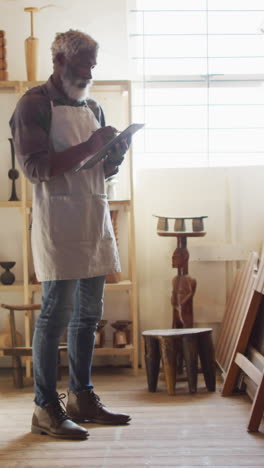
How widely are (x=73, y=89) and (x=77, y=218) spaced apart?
1.74 ft

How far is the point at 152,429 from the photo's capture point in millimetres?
2934

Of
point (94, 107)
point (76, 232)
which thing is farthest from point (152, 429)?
point (94, 107)

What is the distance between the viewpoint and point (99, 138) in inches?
108

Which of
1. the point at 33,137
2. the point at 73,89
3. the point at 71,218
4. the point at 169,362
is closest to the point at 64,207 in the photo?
the point at 71,218

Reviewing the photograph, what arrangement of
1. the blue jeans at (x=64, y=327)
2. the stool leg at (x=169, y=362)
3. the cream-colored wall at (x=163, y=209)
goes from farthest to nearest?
1. the cream-colored wall at (x=163, y=209)
2. the stool leg at (x=169, y=362)
3. the blue jeans at (x=64, y=327)

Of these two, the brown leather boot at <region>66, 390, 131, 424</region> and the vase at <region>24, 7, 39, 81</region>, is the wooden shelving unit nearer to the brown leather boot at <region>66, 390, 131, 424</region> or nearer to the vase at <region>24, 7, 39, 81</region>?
the vase at <region>24, 7, 39, 81</region>

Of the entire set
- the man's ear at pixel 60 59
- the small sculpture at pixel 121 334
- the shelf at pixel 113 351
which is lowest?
the shelf at pixel 113 351

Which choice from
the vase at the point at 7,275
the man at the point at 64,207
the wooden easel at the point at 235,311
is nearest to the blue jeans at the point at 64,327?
the man at the point at 64,207

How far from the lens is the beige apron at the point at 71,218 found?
2840mm

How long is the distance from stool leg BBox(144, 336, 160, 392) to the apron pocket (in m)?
0.92

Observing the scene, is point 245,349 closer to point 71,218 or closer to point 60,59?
point 71,218

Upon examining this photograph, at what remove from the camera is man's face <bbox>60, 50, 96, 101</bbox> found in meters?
2.81

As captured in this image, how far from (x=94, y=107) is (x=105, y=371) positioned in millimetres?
1799

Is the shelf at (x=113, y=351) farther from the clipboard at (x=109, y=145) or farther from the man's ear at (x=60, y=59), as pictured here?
the man's ear at (x=60, y=59)
